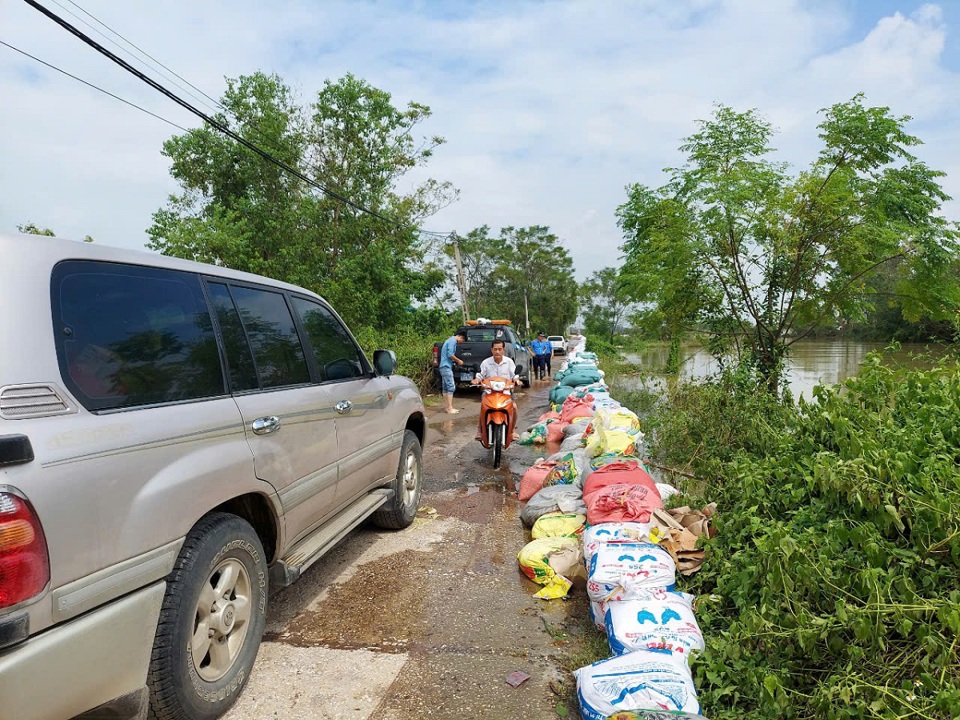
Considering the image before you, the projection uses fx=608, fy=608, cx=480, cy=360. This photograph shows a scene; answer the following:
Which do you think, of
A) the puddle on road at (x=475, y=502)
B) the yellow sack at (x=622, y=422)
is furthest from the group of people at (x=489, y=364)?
the puddle on road at (x=475, y=502)

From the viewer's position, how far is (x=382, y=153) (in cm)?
1784

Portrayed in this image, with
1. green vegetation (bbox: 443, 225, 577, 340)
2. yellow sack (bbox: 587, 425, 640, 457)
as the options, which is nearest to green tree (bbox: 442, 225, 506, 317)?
green vegetation (bbox: 443, 225, 577, 340)

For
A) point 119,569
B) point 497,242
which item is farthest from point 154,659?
point 497,242

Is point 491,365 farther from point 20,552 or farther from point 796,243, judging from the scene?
point 20,552

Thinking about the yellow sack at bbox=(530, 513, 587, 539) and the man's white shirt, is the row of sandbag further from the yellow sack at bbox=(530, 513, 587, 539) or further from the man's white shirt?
the man's white shirt

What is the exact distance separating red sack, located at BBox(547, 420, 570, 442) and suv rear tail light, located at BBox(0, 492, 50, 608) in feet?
24.6

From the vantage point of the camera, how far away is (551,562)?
4.12 m

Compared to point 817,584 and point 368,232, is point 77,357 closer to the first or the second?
point 817,584

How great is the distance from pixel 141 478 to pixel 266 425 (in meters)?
0.81

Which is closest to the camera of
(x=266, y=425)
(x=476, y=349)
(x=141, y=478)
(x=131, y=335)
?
(x=141, y=478)

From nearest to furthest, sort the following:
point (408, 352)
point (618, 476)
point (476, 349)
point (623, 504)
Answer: point (623, 504) → point (618, 476) → point (476, 349) → point (408, 352)

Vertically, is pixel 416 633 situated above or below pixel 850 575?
below

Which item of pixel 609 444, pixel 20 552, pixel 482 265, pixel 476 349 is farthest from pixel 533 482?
pixel 482 265

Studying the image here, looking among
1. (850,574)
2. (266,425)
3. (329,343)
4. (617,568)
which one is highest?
(329,343)
